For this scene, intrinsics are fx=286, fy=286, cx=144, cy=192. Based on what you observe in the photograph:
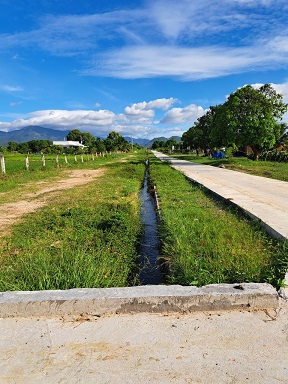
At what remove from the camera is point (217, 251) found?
4.27m

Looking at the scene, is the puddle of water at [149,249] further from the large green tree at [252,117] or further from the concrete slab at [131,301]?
the large green tree at [252,117]

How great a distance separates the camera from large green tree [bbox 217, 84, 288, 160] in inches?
992

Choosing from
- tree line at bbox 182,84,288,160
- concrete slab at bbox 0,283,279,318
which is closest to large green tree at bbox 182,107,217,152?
tree line at bbox 182,84,288,160

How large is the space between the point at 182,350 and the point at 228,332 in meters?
0.49

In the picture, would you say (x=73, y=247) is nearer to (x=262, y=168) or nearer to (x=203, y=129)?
(x=262, y=168)

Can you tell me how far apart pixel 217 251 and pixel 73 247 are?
8.62 feet

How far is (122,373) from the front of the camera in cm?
207

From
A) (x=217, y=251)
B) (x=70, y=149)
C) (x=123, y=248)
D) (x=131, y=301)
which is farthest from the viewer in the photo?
(x=70, y=149)

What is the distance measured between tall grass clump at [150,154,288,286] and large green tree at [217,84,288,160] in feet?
66.0

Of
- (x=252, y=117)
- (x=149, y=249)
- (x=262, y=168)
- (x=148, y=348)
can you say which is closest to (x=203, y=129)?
(x=252, y=117)

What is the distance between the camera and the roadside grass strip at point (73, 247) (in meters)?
3.41

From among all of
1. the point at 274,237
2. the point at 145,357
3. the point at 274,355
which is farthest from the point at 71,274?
the point at 274,237

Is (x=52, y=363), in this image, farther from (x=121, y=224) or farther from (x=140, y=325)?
(x=121, y=224)

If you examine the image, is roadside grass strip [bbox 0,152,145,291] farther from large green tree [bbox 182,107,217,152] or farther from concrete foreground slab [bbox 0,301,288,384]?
large green tree [bbox 182,107,217,152]
